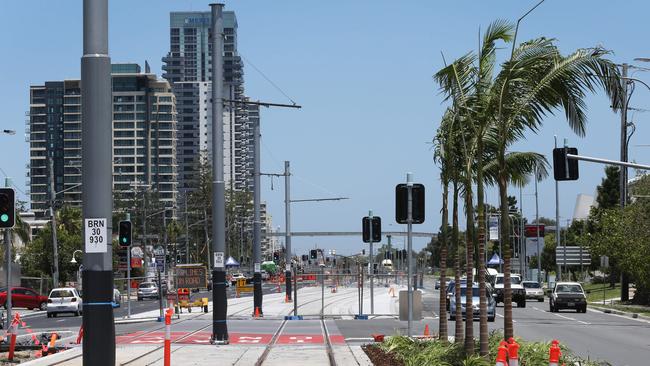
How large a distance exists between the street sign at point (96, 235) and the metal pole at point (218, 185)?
14.4 m

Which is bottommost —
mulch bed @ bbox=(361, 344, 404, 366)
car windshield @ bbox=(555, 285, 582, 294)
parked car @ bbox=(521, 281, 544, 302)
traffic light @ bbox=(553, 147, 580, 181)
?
parked car @ bbox=(521, 281, 544, 302)

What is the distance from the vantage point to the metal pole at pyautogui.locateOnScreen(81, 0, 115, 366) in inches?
506

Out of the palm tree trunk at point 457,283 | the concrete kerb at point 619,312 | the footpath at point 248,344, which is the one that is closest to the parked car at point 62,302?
the footpath at point 248,344

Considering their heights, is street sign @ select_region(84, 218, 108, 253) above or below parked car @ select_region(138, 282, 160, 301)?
above

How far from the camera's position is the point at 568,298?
56.5 metres

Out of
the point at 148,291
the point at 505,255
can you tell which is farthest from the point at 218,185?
the point at 148,291

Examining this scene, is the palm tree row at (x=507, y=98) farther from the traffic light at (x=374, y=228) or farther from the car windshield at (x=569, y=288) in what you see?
the car windshield at (x=569, y=288)

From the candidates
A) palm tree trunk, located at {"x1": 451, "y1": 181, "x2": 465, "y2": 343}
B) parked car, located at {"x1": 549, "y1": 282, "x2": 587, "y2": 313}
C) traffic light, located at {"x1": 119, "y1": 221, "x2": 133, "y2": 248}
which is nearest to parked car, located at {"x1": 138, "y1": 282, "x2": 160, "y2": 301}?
parked car, located at {"x1": 549, "y1": 282, "x2": 587, "y2": 313}

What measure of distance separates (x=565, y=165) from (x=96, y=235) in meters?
23.0

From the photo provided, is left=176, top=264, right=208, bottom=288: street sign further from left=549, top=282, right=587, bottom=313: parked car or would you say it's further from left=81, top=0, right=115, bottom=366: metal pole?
left=81, top=0, right=115, bottom=366: metal pole

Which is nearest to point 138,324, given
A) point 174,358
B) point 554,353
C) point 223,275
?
point 223,275

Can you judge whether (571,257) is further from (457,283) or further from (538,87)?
(538,87)

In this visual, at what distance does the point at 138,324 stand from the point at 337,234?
15073 cm

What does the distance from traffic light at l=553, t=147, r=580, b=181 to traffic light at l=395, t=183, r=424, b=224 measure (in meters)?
9.94
